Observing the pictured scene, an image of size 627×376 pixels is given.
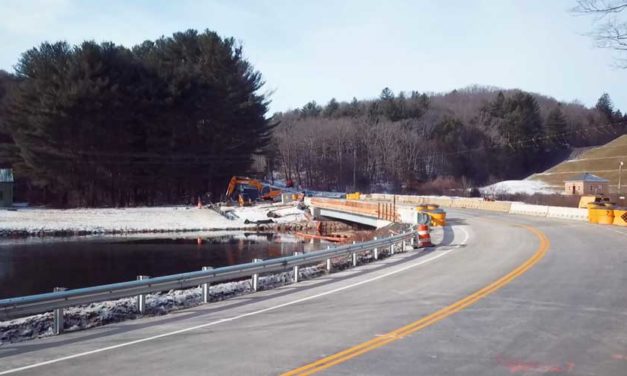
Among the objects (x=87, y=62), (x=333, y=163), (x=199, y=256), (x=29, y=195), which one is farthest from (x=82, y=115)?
(x=333, y=163)

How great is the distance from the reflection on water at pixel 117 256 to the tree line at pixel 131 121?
23071mm

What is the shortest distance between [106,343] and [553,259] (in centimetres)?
1459

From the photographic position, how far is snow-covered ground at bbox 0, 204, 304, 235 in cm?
5238

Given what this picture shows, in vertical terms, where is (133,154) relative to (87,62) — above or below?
below

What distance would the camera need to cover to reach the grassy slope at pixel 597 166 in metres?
102

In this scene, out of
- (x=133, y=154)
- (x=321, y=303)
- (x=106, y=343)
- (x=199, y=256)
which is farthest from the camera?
(x=133, y=154)

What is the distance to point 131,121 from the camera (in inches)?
2803

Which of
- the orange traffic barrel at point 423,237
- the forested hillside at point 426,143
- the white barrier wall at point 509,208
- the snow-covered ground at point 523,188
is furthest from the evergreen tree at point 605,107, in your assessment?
the orange traffic barrel at point 423,237

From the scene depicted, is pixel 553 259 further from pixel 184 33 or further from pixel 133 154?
pixel 184 33

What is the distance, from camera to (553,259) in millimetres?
19328

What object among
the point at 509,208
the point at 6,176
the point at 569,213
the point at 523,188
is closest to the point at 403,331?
the point at 569,213

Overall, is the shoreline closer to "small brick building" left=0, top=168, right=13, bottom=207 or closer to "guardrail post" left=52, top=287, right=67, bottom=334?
"small brick building" left=0, top=168, right=13, bottom=207

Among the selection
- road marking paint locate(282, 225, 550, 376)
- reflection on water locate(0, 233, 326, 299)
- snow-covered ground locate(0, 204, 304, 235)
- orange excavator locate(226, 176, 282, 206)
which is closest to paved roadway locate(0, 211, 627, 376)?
road marking paint locate(282, 225, 550, 376)

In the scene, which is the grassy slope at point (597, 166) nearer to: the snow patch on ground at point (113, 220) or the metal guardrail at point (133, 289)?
the snow patch on ground at point (113, 220)
